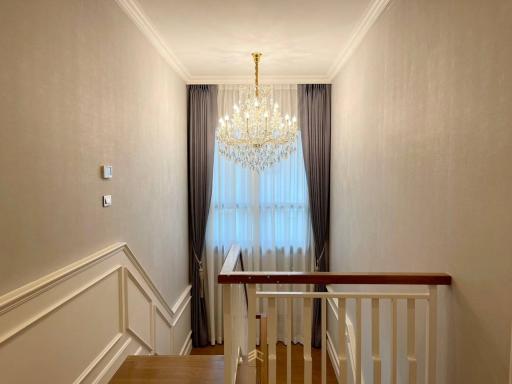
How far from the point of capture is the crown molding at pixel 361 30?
2494 mm

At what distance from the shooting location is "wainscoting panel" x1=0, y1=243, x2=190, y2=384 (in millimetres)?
1349

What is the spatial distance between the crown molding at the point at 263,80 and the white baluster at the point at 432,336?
335 cm

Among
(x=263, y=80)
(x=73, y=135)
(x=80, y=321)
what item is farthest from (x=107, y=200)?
(x=263, y=80)

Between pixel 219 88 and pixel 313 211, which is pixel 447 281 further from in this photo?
pixel 219 88

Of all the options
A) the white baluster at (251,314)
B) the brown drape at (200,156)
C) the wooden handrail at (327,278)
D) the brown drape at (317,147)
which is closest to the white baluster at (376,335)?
the wooden handrail at (327,278)

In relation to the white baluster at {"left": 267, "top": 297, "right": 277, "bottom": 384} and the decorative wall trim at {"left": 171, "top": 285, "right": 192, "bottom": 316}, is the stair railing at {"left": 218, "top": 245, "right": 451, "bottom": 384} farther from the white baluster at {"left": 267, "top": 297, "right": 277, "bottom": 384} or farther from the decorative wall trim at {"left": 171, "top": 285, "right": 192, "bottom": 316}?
the decorative wall trim at {"left": 171, "top": 285, "right": 192, "bottom": 316}

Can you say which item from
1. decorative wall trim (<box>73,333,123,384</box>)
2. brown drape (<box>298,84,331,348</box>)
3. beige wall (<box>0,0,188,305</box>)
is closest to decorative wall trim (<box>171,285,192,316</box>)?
beige wall (<box>0,0,188,305</box>)

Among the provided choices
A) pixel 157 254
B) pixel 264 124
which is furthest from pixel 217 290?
pixel 264 124

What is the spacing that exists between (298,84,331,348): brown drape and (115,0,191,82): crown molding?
1.63m

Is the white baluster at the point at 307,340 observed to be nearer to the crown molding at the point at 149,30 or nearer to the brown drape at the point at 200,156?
the crown molding at the point at 149,30

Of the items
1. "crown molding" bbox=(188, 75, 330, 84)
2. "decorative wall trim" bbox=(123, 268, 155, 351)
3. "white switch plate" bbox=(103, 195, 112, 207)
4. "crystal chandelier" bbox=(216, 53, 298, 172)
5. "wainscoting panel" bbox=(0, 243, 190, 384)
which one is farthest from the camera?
"crown molding" bbox=(188, 75, 330, 84)

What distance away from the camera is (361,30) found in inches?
115

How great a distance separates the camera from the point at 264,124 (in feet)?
11.0

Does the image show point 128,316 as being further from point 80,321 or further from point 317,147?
point 317,147
